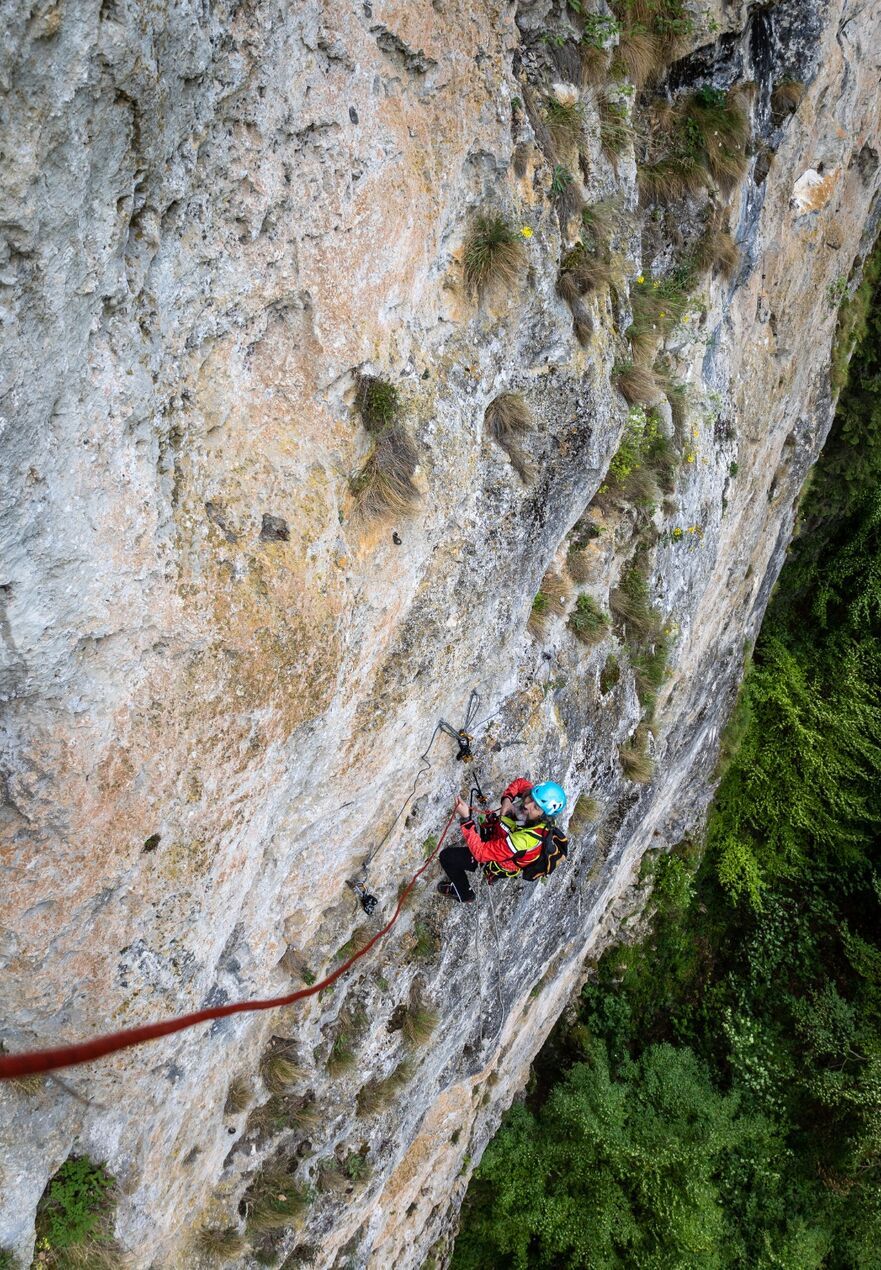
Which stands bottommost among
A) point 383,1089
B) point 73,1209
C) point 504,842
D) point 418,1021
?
point 383,1089

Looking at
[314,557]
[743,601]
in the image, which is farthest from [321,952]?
[743,601]

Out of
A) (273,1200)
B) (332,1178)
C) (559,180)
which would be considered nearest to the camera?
(559,180)

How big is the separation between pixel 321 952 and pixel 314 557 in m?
3.04

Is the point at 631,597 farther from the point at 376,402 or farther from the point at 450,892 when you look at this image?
the point at 376,402

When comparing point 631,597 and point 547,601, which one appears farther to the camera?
point 631,597

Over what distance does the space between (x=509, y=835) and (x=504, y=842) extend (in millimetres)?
106

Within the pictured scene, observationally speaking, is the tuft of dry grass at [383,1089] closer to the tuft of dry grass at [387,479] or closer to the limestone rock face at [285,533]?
the limestone rock face at [285,533]

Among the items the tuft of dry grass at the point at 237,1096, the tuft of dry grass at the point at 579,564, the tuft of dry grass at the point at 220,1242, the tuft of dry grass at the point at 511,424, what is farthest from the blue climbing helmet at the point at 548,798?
the tuft of dry grass at the point at 220,1242

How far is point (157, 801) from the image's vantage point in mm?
4020

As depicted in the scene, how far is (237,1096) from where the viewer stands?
539cm

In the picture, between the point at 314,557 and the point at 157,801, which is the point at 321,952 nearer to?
the point at 157,801

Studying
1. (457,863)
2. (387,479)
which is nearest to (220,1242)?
(457,863)

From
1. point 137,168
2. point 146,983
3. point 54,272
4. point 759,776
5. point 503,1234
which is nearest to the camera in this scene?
point 54,272

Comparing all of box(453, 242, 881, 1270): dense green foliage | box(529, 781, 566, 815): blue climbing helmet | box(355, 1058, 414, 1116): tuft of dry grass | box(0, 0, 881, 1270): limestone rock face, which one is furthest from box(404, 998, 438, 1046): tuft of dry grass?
box(453, 242, 881, 1270): dense green foliage
